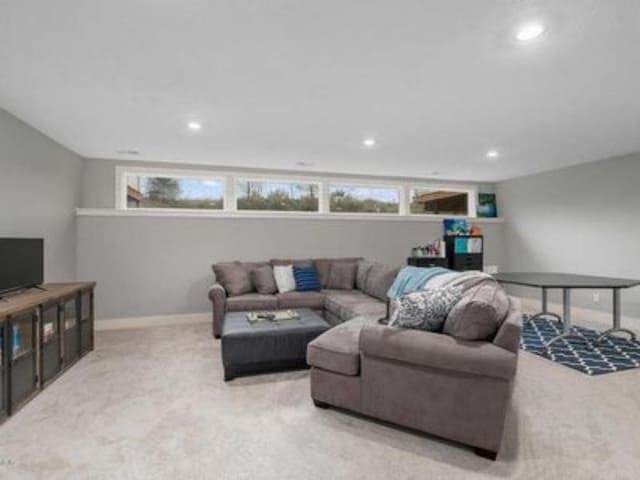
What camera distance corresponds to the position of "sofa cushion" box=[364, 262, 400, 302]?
4.13 m

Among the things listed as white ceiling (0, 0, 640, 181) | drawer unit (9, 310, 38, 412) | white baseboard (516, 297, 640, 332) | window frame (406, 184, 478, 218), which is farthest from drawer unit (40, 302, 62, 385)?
white baseboard (516, 297, 640, 332)

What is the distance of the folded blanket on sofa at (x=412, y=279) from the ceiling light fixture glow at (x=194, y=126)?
2.57 m

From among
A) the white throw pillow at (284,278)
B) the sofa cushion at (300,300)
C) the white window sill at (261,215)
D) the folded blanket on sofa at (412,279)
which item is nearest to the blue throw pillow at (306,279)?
the white throw pillow at (284,278)

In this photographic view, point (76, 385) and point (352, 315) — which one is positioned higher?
point (352, 315)

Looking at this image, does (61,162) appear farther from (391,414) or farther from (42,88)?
(391,414)

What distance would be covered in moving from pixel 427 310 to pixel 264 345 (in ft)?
4.86

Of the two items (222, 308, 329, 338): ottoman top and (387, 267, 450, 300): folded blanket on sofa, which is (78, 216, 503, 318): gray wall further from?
(387, 267, 450, 300): folded blanket on sofa

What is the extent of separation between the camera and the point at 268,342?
3.05m

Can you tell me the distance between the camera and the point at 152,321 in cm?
482

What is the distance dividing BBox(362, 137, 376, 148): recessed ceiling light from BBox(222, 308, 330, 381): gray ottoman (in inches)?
82.3

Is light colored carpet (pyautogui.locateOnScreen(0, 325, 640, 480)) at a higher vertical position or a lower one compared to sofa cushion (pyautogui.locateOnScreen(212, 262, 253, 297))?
lower

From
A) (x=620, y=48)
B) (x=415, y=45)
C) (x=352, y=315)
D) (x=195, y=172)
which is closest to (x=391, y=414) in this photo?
(x=352, y=315)

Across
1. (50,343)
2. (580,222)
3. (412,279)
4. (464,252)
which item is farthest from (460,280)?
(580,222)

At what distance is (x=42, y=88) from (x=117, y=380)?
2420mm
